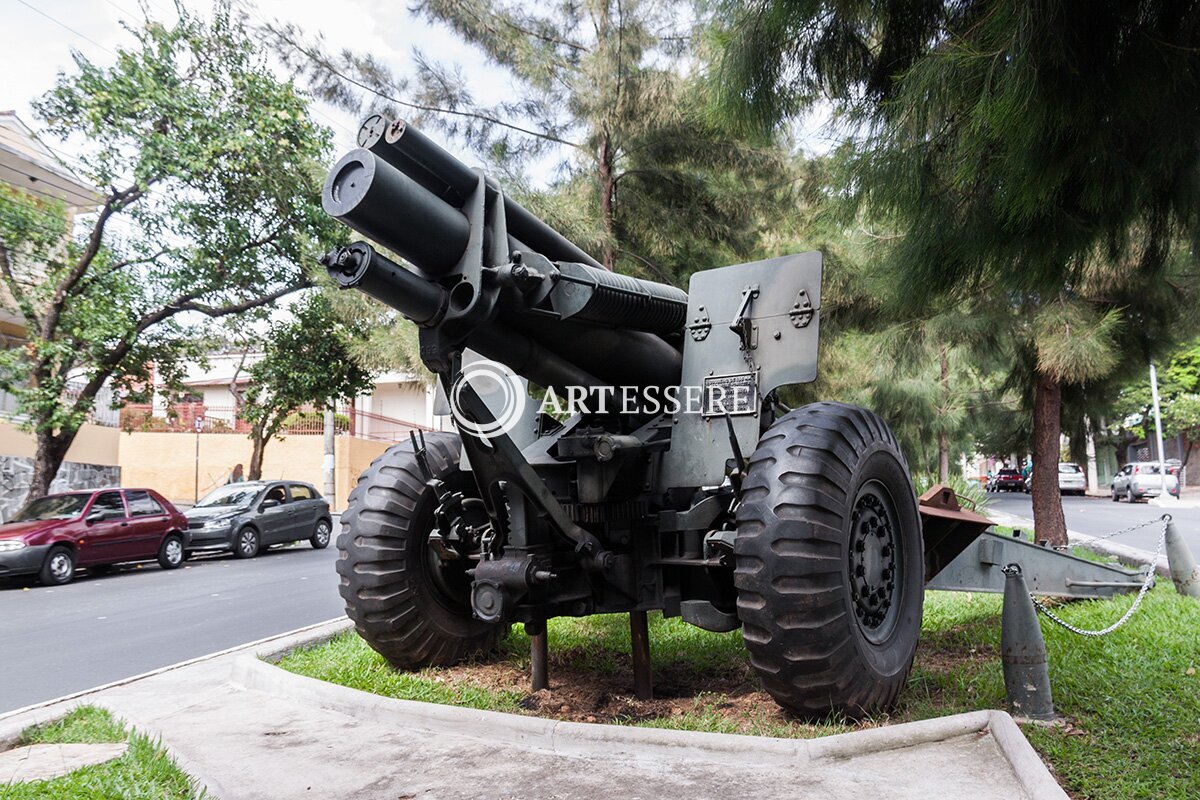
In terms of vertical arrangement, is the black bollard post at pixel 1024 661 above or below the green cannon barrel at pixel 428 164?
below

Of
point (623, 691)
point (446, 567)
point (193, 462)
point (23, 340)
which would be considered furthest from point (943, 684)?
point (193, 462)

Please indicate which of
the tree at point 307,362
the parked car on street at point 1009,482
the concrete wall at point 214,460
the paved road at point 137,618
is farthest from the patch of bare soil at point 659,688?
the parked car on street at point 1009,482

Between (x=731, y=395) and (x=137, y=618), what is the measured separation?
25.4 feet

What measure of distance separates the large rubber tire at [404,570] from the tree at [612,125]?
4836mm

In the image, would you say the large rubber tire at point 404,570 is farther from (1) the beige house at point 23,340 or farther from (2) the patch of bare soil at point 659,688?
(1) the beige house at point 23,340

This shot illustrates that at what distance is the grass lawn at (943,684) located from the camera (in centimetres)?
386

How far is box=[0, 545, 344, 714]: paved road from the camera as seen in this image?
23.2 ft

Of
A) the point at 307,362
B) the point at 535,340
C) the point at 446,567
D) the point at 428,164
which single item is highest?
the point at 307,362

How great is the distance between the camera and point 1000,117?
315cm

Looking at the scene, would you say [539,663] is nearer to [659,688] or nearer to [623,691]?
[623,691]

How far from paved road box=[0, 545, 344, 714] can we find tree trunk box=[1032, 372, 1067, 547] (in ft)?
25.8

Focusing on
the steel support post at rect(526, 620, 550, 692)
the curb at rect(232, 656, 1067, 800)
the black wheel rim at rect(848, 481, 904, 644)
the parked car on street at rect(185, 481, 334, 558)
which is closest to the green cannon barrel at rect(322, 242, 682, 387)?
the black wheel rim at rect(848, 481, 904, 644)

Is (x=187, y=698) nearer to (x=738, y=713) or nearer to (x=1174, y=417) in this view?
(x=738, y=713)

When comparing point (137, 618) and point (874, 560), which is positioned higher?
point (874, 560)
